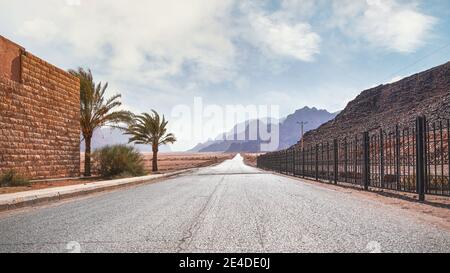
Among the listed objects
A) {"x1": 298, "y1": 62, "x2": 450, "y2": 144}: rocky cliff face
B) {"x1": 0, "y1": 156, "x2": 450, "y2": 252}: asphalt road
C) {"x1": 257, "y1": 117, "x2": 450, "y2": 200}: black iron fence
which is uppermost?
{"x1": 298, "y1": 62, "x2": 450, "y2": 144}: rocky cliff face

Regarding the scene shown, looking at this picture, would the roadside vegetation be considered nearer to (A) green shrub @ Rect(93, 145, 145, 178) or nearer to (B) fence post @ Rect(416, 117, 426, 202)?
(A) green shrub @ Rect(93, 145, 145, 178)

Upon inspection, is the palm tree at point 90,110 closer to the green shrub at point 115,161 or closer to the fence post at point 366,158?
the green shrub at point 115,161

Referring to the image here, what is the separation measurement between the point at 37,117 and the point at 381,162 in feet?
56.5

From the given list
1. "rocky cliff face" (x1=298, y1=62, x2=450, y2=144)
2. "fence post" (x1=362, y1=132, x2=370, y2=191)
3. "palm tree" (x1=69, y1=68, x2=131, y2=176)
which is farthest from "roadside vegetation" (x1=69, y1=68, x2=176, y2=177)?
"rocky cliff face" (x1=298, y1=62, x2=450, y2=144)

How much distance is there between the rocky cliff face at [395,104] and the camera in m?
61.1

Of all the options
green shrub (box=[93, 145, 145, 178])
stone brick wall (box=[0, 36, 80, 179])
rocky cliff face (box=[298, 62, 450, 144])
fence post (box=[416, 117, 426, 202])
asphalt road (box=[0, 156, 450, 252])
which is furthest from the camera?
rocky cliff face (box=[298, 62, 450, 144])

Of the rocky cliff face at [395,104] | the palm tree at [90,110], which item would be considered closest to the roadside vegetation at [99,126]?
the palm tree at [90,110]

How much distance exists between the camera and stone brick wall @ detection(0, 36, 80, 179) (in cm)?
1911

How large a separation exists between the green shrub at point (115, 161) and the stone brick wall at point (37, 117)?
2274 millimetres

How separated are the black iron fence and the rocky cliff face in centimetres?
2910

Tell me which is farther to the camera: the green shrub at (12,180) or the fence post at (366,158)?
the green shrub at (12,180)

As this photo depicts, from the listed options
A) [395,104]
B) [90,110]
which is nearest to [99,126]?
[90,110]
